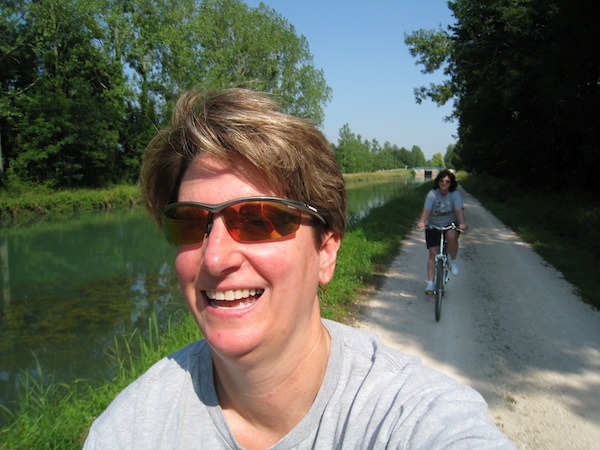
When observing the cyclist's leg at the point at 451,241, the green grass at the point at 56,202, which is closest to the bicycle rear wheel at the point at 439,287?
the cyclist's leg at the point at 451,241

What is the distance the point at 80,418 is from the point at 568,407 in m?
3.62

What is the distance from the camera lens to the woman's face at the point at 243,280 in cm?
125

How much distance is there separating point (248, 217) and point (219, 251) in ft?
0.41

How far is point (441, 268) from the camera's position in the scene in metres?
5.77

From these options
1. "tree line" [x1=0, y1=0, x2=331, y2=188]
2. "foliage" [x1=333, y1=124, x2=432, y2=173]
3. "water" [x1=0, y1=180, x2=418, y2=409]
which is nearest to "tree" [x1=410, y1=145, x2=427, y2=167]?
"foliage" [x1=333, y1=124, x2=432, y2=173]

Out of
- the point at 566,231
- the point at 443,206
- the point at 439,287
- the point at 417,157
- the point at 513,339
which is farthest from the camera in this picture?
the point at 417,157

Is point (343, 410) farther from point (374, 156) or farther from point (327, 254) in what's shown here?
point (374, 156)

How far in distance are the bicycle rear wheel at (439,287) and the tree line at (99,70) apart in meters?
21.7

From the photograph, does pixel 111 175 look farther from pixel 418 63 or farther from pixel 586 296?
pixel 586 296

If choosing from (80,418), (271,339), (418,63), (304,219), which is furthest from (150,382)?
(418,63)

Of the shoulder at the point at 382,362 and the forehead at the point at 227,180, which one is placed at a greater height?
the forehead at the point at 227,180

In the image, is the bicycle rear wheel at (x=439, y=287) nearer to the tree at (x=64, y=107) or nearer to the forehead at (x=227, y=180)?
the forehead at (x=227, y=180)

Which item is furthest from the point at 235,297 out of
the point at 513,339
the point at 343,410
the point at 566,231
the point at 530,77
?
the point at 530,77

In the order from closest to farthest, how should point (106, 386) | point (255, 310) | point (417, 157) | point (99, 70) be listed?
point (255, 310), point (106, 386), point (99, 70), point (417, 157)
